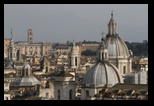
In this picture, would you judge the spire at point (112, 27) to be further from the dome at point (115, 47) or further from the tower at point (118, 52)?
the dome at point (115, 47)

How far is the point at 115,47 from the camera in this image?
13.0m

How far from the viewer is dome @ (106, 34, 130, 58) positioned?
42.7 feet

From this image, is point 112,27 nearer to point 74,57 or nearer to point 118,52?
point 118,52

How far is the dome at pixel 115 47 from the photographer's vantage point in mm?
13000

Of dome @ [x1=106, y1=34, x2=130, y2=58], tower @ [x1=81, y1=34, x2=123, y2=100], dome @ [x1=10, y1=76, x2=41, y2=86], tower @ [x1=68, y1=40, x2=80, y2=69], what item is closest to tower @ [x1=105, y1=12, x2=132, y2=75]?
dome @ [x1=106, y1=34, x2=130, y2=58]

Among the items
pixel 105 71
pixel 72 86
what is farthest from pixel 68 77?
pixel 105 71

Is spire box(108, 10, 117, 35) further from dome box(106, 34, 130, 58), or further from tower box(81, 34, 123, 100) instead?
tower box(81, 34, 123, 100)

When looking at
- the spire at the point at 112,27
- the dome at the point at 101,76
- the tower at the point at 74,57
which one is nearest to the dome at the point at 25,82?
the tower at the point at 74,57

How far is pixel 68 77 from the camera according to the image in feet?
33.7

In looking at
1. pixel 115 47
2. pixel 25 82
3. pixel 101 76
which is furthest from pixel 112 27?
pixel 101 76

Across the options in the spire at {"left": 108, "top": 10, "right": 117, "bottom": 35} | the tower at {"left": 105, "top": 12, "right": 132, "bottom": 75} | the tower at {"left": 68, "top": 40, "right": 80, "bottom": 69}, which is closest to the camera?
the tower at {"left": 105, "top": 12, "right": 132, "bottom": 75}
